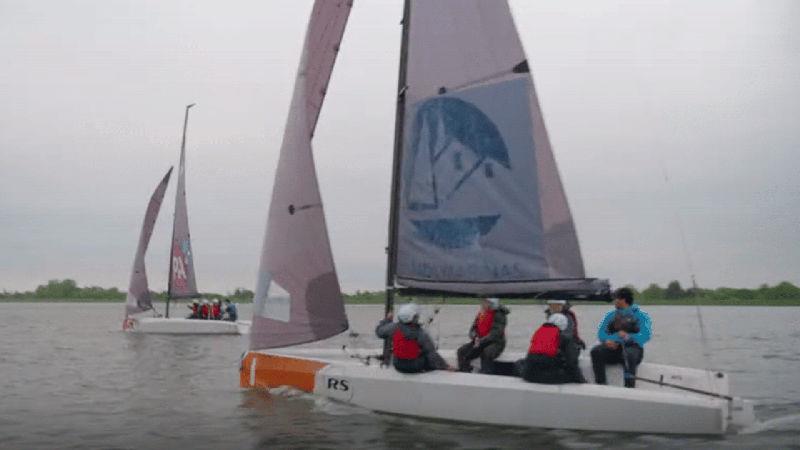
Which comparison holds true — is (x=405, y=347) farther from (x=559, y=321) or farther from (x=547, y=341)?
(x=559, y=321)

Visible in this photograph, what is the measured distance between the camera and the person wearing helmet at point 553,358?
11.5 meters

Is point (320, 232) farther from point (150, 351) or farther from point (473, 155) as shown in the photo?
point (150, 351)

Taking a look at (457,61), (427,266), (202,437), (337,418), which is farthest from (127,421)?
(457,61)

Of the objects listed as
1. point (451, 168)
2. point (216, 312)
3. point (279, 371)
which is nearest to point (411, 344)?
point (451, 168)

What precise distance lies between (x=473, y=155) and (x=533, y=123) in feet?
3.21

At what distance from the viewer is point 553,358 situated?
11.5 meters

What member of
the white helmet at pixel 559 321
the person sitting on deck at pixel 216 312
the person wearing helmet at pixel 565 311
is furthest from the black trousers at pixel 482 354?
the person sitting on deck at pixel 216 312

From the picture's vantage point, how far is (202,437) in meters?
12.0

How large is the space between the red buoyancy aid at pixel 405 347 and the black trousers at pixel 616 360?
246cm

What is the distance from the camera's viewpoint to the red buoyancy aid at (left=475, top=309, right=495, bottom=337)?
13.2m

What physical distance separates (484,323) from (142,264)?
2931 cm

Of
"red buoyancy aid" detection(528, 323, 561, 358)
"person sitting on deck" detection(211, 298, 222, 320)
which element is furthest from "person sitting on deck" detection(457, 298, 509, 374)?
"person sitting on deck" detection(211, 298, 222, 320)

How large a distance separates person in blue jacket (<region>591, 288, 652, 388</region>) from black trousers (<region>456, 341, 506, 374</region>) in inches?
57.2

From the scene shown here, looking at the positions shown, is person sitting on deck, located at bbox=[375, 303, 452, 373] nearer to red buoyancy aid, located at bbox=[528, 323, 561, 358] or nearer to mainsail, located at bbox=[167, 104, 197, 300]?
red buoyancy aid, located at bbox=[528, 323, 561, 358]
